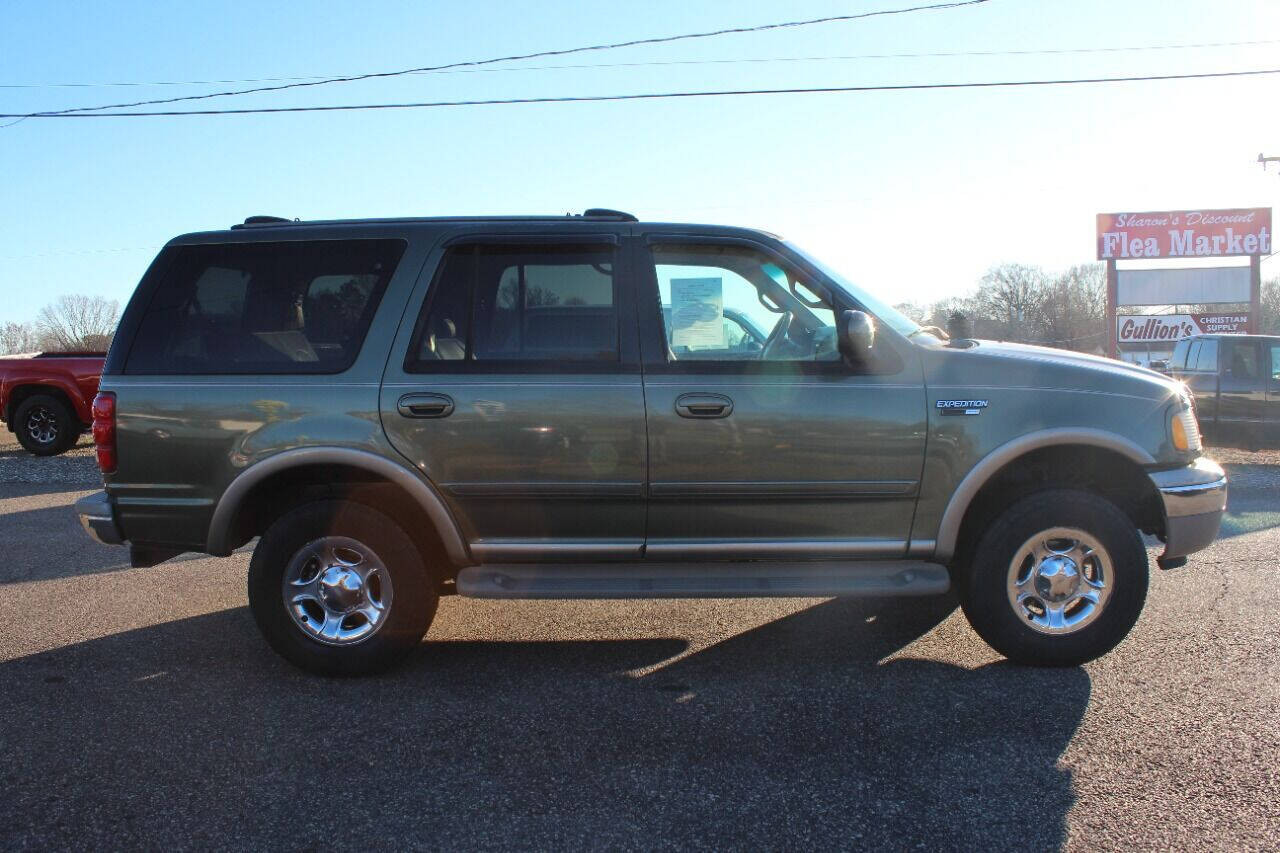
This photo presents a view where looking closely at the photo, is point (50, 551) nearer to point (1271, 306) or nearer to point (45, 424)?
point (45, 424)

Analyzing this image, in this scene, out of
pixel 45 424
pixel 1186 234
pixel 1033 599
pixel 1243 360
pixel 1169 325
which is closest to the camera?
pixel 1033 599

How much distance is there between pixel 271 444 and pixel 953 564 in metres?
3.15

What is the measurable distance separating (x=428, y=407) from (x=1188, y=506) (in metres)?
3.37

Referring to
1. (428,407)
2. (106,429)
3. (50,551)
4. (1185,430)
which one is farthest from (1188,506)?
(50,551)

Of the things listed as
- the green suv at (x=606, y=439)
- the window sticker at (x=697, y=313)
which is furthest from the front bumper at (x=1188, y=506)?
Result: the window sticker at (x=697, y=313)

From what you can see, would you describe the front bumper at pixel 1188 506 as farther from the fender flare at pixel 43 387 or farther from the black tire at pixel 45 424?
the black tire at pixel 45 424

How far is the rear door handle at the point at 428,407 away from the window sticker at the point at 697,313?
1041mm

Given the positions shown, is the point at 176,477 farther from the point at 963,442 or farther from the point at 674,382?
the point at 963,442

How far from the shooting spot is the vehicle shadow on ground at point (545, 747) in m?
3.06

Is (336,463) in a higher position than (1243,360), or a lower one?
higher

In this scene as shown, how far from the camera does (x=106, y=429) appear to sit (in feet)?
14.7

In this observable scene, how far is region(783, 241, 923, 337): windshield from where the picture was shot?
452 cm

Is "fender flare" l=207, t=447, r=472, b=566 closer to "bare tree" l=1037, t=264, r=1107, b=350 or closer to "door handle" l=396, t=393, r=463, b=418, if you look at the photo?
"door handle" l=396, t=393, r=463, b=418

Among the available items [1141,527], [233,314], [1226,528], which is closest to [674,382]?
[233,314]
